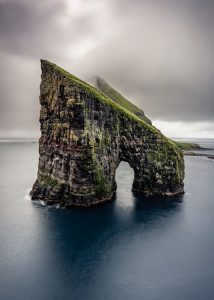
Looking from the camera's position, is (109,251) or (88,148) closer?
(109,251)

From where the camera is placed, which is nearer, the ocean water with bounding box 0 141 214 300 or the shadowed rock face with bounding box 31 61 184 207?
the ocean water with bounding box 0 141 214 300

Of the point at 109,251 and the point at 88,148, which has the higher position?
the point at 88,148

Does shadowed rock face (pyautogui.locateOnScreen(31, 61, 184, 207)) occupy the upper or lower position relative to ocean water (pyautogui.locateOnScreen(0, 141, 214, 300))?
upper

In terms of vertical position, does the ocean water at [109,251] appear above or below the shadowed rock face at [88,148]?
below

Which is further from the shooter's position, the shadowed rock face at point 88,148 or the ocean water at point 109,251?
the shadowed rock face at point 88,148
